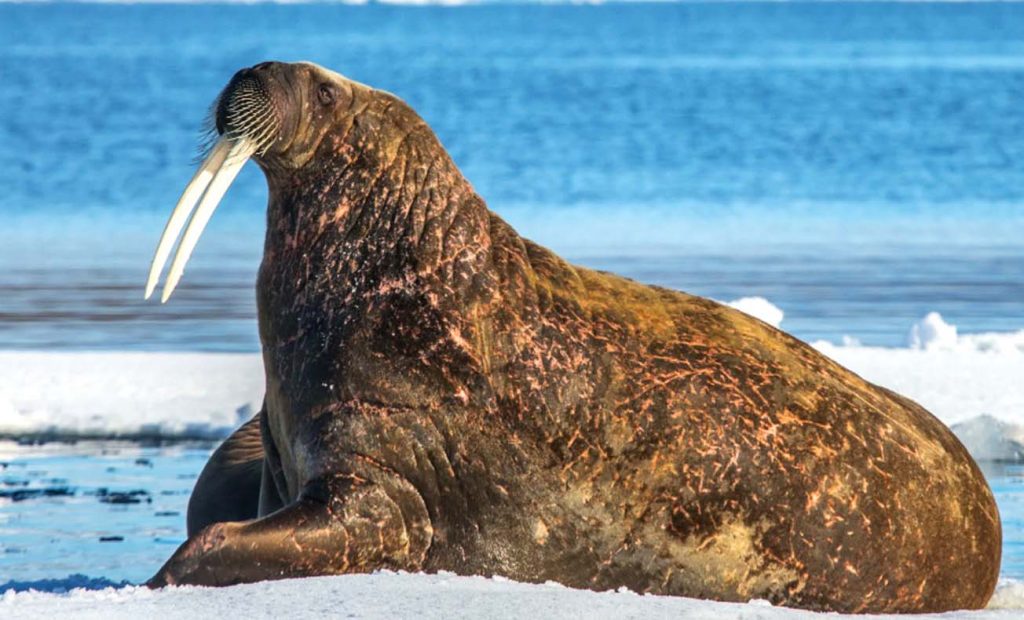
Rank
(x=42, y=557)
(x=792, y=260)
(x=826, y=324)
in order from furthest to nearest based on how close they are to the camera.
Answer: (x=792, y=260) < (x=826, y=324) < (x=42, y=557)

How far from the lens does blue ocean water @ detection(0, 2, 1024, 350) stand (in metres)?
15.1

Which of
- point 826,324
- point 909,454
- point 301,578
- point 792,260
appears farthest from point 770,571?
point 792,260

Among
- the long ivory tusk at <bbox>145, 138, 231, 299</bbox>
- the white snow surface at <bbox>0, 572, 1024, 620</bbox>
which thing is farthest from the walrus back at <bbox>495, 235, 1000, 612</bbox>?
the long ivory tusk at <bbox>145, 138, 231, 299</bbox>

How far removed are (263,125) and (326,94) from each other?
0.89ft

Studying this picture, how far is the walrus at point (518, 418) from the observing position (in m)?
5.39

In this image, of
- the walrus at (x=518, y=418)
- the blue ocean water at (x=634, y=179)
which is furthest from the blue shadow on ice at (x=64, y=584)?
the blue ocean water at (x=634, y=179)

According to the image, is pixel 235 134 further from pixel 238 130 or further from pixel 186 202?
pixel 186 202

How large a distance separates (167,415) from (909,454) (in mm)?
4833

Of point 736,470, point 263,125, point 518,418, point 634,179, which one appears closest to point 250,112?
point 263,125

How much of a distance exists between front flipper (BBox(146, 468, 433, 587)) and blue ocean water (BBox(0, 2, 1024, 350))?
7.08 meters

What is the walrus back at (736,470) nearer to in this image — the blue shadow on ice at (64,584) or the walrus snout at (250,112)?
the walrus snout at (250,112)

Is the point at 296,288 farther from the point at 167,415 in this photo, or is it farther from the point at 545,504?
the point at 167,415

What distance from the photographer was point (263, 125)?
18.4 feet

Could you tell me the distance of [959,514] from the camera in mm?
5746
